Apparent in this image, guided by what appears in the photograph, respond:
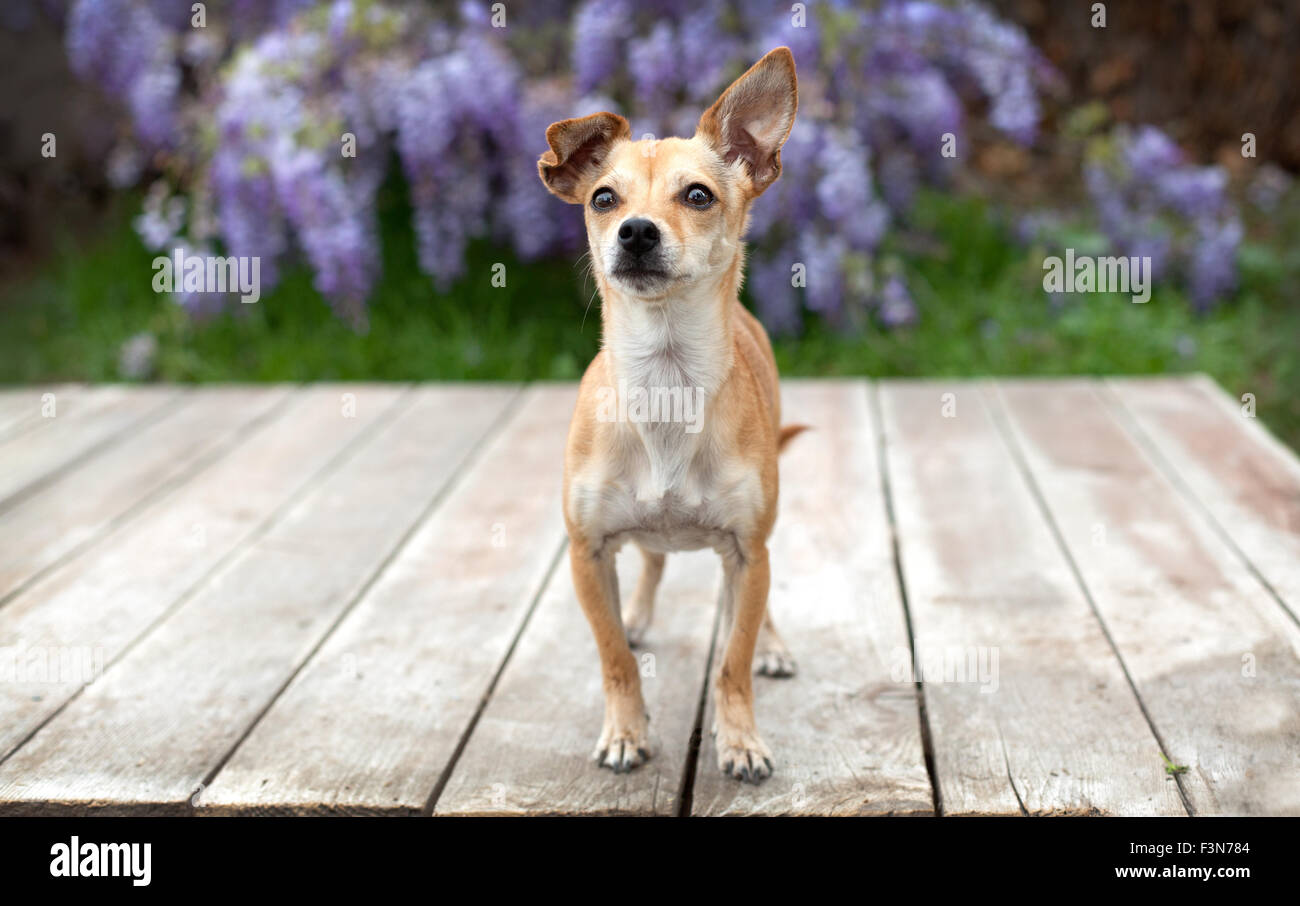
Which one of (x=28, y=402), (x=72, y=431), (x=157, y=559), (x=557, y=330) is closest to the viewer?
(x=157, y=559)

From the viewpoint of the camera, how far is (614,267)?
6.61 ft

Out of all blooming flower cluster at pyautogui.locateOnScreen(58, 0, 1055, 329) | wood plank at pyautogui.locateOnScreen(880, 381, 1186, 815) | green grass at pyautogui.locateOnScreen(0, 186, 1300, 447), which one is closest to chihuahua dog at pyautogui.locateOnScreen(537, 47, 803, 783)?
wood plank at pyautogui.locateOnScreen(880, 381, 1186, 815)

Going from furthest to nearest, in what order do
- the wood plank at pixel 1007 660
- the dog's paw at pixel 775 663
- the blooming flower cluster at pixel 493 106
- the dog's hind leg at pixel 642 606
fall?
the blooming flower cluster at pixel 493 106 → the dog's hind leg at pixel 642 606 → the dog's paw at pixel 775 663 → the wood plank at pixel 1007 660

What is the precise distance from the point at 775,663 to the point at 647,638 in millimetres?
327

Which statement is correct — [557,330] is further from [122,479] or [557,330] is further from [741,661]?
[741,661]

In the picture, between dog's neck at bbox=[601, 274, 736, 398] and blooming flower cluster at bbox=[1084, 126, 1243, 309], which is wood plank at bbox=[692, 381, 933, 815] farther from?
blooming flower cluster at bbox=[1084, 126, 1243, 309]

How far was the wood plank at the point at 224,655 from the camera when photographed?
2.15 meters

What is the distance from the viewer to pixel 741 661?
221 cm

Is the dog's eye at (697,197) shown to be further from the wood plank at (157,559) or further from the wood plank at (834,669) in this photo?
the wood plank at (157,559)

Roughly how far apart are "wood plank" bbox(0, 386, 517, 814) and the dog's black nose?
3.91 feet

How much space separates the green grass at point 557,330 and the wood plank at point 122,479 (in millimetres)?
650

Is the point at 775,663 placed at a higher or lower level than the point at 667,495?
lower

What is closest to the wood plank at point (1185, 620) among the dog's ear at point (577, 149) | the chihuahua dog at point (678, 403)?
the chihuahua dog at point (678, 403)

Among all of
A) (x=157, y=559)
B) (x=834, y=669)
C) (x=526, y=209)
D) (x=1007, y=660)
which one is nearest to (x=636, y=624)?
(x=834, y=669)
